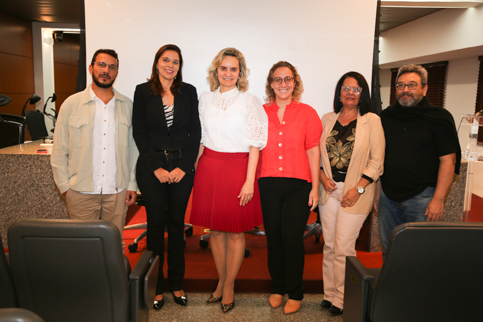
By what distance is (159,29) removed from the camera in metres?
2.96

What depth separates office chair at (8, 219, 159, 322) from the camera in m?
1.22

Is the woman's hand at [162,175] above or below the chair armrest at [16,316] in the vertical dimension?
below

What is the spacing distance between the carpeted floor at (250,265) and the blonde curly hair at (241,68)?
1.44 metres

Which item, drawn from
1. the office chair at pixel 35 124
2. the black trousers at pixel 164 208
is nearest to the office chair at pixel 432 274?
the black trousers at pixel 164 208

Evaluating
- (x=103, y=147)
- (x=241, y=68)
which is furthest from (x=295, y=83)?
(x=103, y=147)

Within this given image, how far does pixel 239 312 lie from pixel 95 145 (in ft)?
4.82

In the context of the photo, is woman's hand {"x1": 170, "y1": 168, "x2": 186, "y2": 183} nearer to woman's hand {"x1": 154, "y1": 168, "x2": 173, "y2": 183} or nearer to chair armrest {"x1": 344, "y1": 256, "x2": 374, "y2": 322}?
woman's hand {"x1": 154, "y1": 168, "x2": 173, "y2": 183}

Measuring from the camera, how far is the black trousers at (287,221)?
222 centimetres

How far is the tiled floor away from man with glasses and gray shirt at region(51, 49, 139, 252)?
0.79 meters

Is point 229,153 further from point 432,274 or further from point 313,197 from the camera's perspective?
point 432,274

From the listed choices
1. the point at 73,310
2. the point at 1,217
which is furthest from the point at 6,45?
the point at 73,310

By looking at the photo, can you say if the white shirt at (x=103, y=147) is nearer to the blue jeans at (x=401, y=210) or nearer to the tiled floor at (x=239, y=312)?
the tiled floor at (x=239, y=312)

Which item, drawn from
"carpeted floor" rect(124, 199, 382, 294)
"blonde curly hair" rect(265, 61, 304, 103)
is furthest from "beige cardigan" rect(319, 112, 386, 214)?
"carpeted floor" rect(124, 199, 382, 294)

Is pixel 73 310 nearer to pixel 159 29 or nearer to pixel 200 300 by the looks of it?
pixel 200 300
